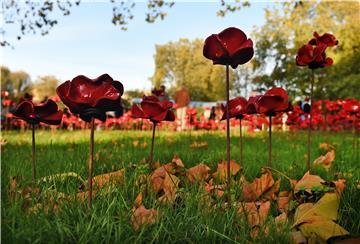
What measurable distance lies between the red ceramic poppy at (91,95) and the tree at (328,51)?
1975cm

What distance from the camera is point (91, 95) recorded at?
1.64 m

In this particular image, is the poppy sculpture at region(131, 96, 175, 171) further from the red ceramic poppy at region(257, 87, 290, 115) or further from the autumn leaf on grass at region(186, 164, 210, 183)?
the red ceramic poppy at region(257, 87, 290, 115)

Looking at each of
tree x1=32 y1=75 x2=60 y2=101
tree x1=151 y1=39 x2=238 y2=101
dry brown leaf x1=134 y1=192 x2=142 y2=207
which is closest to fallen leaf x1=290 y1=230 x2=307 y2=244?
dry brown leaf x1=134 y1=192 x2=142 y2=207

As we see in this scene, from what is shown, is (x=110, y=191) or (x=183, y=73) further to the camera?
(x=183, y=73)

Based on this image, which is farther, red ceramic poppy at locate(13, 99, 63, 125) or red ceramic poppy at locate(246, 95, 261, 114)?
red ceramic poppy at locate(246, 95, 261, 114)

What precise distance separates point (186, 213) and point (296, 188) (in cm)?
75

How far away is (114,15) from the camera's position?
8.21 metres

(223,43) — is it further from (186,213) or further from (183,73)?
(183,73)

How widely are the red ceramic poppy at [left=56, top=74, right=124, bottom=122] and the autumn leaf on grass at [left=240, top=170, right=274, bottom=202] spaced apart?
868mm

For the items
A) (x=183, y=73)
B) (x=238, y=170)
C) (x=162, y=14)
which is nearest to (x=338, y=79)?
(x=162, y=14)

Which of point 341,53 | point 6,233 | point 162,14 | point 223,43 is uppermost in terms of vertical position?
point 341,53

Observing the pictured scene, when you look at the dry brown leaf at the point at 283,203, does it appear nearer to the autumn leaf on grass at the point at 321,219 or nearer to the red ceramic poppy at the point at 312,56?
the autumn leaf on grass at the point at 321,219

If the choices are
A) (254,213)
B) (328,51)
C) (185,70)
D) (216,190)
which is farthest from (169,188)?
(185,70)

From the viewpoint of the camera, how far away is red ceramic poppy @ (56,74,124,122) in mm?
1626
